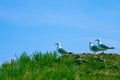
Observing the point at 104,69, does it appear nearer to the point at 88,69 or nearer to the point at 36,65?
the point at 88,69

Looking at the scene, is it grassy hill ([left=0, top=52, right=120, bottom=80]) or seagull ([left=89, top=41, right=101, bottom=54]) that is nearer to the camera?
grassy hill ([left=0, top=52, right=120, bottom=80])

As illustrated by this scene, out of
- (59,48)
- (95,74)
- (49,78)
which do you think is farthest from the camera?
(59,48)

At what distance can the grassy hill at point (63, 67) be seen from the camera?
13.0 m

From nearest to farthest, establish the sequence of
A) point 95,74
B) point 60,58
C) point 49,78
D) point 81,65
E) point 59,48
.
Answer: point 49,78 < point 95,74 < point 81,65 < point 60,58 < point 59,48

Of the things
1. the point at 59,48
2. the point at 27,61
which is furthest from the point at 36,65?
the point at 59,48

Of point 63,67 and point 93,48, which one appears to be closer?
point 63,67

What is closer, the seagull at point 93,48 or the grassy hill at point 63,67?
the grassy hill at point 63,67

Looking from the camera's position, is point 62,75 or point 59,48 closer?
point 62,75

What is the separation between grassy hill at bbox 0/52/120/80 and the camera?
13.0 metres

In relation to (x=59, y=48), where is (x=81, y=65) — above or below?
below

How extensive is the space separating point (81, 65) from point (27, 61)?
175cm

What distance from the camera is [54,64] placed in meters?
17.0

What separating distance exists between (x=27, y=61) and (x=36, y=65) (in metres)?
0.41

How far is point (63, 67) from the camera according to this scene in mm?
14141
